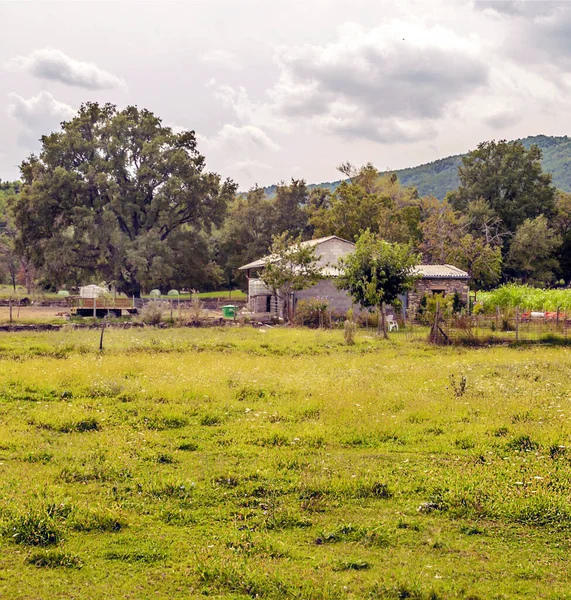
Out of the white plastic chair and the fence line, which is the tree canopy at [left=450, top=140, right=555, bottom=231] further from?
the fence line

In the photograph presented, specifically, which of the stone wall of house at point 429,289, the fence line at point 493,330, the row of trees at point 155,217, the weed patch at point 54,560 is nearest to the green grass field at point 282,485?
the weed patch at point 54,560

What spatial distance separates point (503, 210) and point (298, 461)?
222 feet

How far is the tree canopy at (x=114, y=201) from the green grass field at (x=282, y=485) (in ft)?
128

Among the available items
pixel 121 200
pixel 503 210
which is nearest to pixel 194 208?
pixel 121 200

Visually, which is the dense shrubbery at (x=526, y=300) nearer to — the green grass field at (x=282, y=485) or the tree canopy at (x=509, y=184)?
the green grass field at (x=282, y=485)

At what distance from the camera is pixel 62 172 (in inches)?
2053

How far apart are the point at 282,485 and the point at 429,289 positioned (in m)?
30.9

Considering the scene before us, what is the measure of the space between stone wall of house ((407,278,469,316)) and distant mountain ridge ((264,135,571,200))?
121m

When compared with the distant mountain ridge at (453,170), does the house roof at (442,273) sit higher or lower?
lower

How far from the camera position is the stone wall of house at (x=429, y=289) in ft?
122

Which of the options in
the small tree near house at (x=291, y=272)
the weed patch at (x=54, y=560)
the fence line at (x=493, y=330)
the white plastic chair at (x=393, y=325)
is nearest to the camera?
the weed patch at (x=54, y=560)

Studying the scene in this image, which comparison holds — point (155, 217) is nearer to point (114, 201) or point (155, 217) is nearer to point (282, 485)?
point (114, 201)

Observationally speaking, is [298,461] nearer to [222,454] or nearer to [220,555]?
[222,454]

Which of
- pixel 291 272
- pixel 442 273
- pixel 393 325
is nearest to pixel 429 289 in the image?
pixel 442 273
